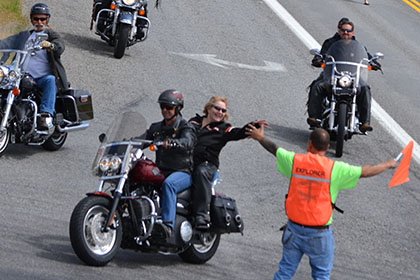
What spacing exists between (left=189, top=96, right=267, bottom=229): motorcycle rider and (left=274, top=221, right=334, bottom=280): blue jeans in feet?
5.32

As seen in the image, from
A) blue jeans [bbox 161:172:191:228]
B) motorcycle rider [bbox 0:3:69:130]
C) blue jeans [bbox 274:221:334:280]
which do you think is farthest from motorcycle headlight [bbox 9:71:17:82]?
blue jeans [bbox 274:221:334:280]

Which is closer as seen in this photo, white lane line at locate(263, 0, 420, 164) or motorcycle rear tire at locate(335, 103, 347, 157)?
motorcycle rear tire at locate(335, 103, 347, 157)

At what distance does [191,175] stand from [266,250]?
1.57 meters

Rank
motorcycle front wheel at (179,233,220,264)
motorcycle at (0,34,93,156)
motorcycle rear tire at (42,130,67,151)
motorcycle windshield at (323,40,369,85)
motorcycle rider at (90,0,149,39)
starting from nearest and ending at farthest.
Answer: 1. motorcycle front wheel at (179,233,220,264)
2. motorcycle at (0,34,93,156)
3. motorcycle rear tire at (42,130,67,151)
4. motorcycle windshield at (323,40,369,85)
5. motorcycle rider at (90,0,149,39)

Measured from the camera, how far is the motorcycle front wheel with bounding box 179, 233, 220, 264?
905cm

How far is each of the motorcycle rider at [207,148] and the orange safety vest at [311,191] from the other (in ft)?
4.99

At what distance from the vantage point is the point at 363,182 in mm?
13320

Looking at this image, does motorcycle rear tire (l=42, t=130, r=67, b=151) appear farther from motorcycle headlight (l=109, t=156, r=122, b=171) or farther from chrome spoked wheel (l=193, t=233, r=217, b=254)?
motorcycle headlight (l=109, t=156, r=122, b=171)

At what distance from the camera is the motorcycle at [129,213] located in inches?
318

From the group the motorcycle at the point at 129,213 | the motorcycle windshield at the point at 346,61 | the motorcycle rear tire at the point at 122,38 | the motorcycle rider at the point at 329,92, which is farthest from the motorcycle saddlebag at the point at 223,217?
the motorcycle rear tire at the point at 122,38

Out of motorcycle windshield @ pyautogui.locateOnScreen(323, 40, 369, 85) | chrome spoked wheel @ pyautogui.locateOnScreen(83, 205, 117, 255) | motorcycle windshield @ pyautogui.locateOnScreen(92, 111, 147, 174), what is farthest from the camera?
motorcycle windshield @ pyautogui.locateOnScreen(323, 40, 369, 85)

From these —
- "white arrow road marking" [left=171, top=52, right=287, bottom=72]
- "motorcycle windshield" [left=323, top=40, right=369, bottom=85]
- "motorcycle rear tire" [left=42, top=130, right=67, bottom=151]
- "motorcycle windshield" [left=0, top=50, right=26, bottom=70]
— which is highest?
"motorcycle windshield" [left=323, top=40, right=369, bottom=85]

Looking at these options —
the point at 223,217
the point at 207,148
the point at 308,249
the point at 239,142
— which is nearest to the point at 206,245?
the point at 223,217

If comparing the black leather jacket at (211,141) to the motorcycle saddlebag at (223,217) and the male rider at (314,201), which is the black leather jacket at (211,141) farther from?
the male rider at (314,201)
